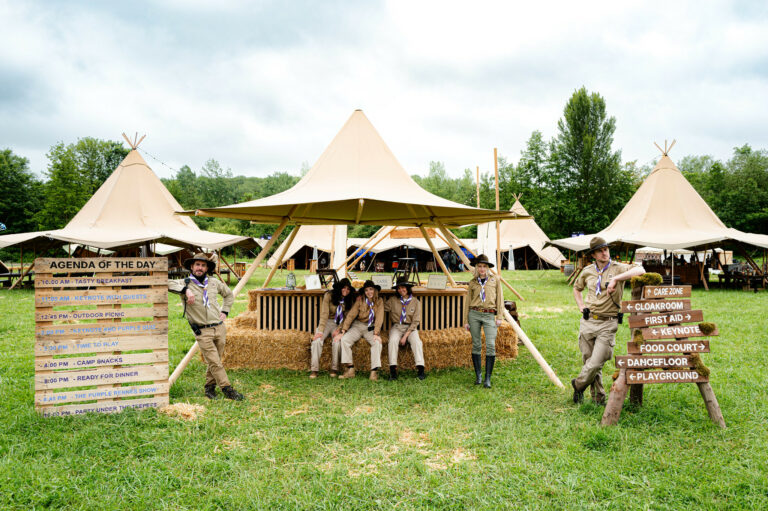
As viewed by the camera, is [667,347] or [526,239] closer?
[667,347]

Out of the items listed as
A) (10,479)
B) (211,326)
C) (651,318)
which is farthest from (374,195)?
(10,479)

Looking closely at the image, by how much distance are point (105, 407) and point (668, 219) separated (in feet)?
57.5

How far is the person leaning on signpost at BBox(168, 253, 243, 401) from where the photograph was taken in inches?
176

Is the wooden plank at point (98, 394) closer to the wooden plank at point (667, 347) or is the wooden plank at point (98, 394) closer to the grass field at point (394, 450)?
the grass field at point (394, 450)

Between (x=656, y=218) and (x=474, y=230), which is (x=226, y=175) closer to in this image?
(x=474, y=230)

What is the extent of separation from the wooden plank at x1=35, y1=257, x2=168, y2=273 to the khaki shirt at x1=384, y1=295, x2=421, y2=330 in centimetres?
272

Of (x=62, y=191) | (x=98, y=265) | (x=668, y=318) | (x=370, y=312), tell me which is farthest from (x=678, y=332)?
(x=62, y=191)

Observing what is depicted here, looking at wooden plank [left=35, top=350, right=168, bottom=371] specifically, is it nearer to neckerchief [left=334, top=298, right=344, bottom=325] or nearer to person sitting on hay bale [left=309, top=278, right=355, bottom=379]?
person sitting on hay bale [left=309, top=278, right=355, bottom=379]

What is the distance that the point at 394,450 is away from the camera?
337cm

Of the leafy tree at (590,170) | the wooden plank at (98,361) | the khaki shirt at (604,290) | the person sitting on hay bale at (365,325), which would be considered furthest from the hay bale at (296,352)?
the leafy tree at (590,170)

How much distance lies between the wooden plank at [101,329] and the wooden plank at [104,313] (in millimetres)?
69

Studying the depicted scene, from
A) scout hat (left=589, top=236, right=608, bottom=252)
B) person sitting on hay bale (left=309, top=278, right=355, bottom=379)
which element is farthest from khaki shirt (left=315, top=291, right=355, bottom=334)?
scout hat (left=589, top=236, right=608, bottom=252)

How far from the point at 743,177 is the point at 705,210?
3010cm

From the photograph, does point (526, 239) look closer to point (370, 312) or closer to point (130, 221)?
point (130, 221)
